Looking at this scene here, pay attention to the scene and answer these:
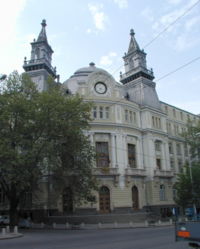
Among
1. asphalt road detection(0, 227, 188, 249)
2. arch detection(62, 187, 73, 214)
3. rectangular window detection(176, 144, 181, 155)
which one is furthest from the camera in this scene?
rectangular window detection(176, 144, 181, 155)

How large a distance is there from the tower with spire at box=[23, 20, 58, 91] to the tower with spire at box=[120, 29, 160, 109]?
1305 cm

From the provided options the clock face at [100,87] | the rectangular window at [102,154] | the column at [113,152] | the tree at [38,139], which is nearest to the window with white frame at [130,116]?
the column at [113,152]

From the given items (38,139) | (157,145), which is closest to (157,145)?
(157,145)

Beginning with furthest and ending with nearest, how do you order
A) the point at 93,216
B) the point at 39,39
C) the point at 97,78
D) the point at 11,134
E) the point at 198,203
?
the point at 39,39
the point at 97,78
the point at 198,203
the point at 93,216
the point at 11,134

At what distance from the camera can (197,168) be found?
A: 37.5m

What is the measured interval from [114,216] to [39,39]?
103ft

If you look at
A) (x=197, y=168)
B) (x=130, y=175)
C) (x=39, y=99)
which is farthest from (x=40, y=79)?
(x=197, y=168)

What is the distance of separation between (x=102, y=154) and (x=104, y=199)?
19.7ft

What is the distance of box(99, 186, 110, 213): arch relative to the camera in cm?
3700

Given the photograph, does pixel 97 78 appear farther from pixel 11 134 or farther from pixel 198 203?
pixel 198 203

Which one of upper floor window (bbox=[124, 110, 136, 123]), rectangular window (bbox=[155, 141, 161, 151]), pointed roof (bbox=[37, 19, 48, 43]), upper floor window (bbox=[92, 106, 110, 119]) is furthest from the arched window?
pointed roof (bbox=[37, 19, 48, 43])

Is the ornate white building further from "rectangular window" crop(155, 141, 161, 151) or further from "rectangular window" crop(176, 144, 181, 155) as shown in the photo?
"rectangular window" crop(176, 144, 181, 155)

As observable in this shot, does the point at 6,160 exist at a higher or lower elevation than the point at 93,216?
higher

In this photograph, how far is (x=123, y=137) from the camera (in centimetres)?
4028
